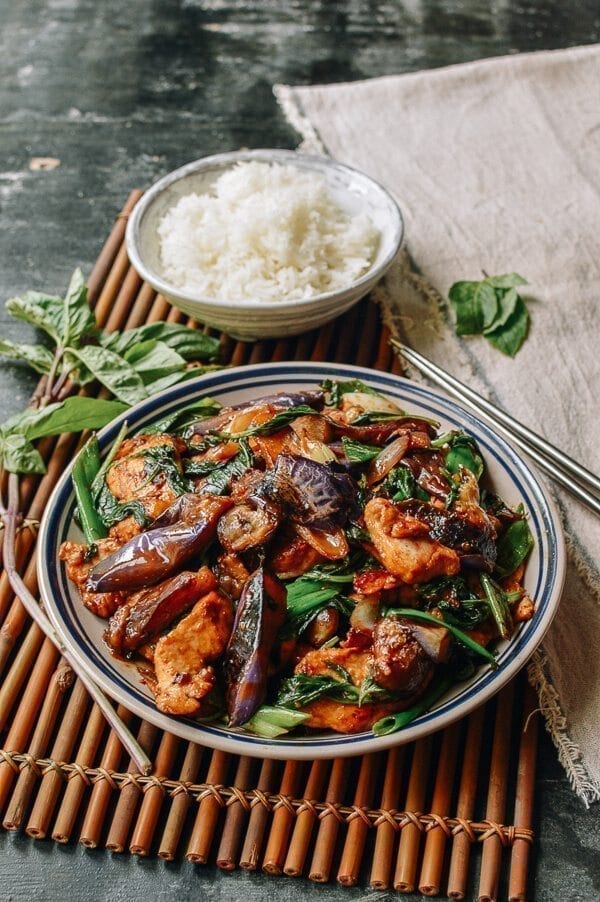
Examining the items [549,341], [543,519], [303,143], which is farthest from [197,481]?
[303,143]

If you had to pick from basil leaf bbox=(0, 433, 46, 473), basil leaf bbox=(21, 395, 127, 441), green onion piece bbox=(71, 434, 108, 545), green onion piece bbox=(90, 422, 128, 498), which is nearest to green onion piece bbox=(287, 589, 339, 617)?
green onion piece bbox=(71, 434, 108, 545)

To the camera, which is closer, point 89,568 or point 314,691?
point 314,691

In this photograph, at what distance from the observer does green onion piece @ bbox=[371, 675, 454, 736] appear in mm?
2236

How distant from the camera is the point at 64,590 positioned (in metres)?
2.56

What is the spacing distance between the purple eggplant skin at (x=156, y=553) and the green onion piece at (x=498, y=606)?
72 cm

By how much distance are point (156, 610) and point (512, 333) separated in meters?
2.01

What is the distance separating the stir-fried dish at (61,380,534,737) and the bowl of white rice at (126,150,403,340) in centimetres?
81

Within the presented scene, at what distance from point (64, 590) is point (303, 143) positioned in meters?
2.91

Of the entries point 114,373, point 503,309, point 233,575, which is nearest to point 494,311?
point 503,309

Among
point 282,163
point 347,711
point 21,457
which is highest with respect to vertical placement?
point 282,163

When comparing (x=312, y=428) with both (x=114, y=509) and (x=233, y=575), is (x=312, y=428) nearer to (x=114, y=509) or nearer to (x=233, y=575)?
(x=233, y=575)

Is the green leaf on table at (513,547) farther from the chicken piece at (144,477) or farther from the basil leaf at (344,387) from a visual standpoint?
the chicken piece at (144,477)

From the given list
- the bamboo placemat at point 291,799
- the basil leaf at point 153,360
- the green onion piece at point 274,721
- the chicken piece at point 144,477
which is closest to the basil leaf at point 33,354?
the basil leaf at point 153,360

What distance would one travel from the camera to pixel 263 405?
288cm
